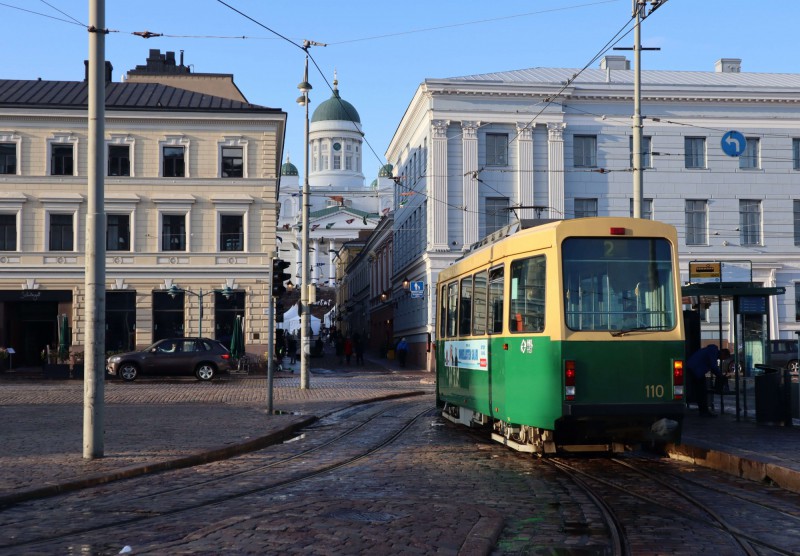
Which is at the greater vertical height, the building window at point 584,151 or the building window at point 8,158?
the building window at point 584,151

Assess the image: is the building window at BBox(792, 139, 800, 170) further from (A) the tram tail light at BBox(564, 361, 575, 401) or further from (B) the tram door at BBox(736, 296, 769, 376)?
(A) the tram tail light at BBox(564, 361, 575, 401)

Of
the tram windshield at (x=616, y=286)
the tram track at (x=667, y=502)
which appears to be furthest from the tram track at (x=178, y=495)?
the tram windshield at (x=616, y=286)

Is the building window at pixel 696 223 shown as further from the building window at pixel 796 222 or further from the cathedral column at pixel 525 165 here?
the cathedral column at pixel 525 165

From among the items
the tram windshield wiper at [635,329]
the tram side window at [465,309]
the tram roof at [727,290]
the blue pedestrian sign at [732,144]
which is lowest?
the tram windshield wiper at [635,329]

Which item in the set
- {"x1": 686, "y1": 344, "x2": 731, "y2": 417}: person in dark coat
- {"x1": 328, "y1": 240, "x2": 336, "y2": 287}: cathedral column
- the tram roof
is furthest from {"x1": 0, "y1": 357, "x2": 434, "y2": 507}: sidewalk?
{"x1": 328, "y1": 240, "x2": 336, "y2": 287}: cathedral column

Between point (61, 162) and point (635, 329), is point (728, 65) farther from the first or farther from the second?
point (635, 329)

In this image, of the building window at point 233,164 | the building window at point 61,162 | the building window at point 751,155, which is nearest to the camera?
the building window at point 61,162

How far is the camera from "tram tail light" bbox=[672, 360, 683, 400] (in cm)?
1200

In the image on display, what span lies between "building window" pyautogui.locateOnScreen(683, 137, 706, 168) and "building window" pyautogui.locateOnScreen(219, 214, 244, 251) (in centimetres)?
2151

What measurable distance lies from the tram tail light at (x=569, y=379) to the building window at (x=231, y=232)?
1329 inches

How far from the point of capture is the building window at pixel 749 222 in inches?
1909

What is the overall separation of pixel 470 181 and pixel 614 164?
7.11 m

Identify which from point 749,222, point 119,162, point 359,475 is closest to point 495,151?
point 749,222

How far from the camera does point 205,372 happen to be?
116ft
